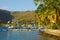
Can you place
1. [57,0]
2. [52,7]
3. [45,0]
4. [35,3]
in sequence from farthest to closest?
1. [35,3]
2. [45,0]
3. [52,7]
4. [57,0]

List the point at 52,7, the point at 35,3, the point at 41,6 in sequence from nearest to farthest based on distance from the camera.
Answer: the point at 52,7
the point at 35,3
the point at 41,6

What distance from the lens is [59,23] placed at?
66750 millimetres

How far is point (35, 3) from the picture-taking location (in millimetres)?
75438

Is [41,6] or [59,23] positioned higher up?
[41,6]

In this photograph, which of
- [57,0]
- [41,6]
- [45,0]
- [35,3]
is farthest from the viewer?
[41,6]

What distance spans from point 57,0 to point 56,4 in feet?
7.57

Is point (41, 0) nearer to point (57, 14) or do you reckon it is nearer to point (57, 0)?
point (57, 14)

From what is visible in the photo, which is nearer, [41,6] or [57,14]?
[57,14]

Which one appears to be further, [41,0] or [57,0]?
[41,0]

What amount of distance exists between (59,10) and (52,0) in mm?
3095

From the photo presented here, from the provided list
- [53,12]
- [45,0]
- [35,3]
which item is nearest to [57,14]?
[53,12]

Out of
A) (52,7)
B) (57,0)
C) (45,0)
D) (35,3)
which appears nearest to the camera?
(57,0)

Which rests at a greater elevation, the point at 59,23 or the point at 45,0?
the point at 45,0

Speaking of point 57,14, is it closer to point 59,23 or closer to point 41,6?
point 59,23
